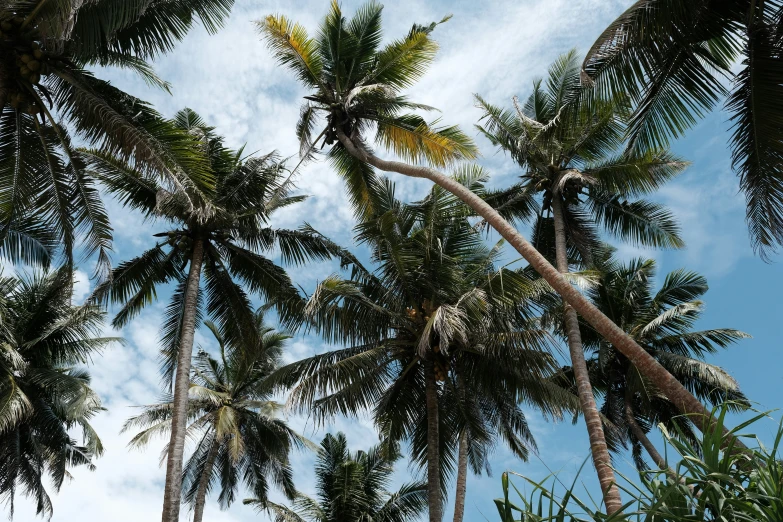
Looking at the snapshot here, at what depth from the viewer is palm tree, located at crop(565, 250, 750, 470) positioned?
2145cm

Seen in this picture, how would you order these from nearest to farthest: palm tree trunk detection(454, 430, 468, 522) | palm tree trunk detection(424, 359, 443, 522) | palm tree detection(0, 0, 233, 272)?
palm tree detection(0, 0, 233, 272) < palm tree trunk detection(424, 359, 443, 522) < palm tree trunk detection(454, 430, 468, 522)

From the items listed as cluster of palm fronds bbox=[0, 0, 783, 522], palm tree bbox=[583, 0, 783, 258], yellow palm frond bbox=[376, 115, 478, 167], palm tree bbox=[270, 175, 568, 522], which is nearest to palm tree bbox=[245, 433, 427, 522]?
cluster of palm fronds bbox=[0, 0, 783, 522]

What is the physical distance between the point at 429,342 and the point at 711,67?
692 cm

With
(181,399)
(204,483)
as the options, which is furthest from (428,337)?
(204,483)

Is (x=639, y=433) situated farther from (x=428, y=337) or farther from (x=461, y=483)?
(x=428, y=337)

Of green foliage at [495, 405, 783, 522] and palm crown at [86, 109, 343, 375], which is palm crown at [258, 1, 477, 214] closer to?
palm crown at [86, 109, 343, 375]

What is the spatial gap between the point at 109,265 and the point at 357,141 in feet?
17.9

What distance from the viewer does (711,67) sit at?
8984mm

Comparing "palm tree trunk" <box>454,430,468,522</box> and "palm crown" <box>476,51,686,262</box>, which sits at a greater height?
"palm crown" <box>476,51,686,262</box>

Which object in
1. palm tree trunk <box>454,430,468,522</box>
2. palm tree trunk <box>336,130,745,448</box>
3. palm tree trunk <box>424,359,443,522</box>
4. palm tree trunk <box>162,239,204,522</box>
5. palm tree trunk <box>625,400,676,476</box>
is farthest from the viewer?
palm tree trunk <box>625,400,676,476</box>

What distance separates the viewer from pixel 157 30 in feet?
37.8

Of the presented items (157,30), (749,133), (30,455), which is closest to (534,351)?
(749,133)

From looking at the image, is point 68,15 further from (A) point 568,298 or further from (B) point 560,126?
(B) point 560,126

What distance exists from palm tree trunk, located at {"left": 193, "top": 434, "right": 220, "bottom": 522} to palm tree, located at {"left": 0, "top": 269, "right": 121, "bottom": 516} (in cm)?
385
